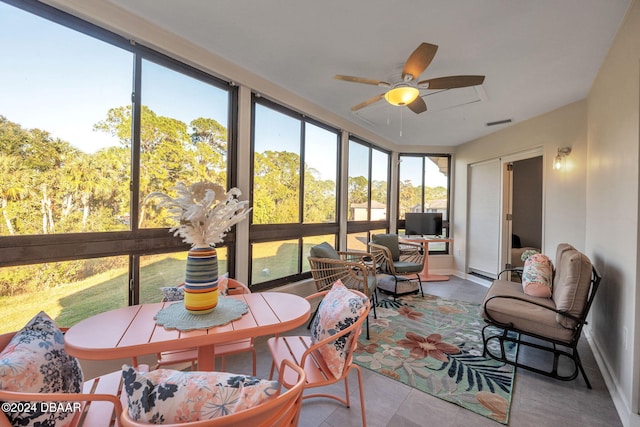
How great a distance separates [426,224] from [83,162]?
16.1 ft

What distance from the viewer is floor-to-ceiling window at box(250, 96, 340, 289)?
294cm

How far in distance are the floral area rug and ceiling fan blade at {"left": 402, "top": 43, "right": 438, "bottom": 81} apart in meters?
2.40

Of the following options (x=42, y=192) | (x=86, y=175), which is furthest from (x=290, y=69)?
(x=42, y=192)

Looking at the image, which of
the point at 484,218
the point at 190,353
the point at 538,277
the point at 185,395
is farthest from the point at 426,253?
the point at 185,395

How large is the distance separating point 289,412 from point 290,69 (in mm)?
2746

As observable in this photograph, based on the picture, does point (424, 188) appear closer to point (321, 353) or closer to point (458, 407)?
point (458, 407)

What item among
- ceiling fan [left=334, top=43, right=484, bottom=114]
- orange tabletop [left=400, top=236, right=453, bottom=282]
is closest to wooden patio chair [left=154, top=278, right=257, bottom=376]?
ceiling fan [left=334, top=43, right=484, bottom=114]

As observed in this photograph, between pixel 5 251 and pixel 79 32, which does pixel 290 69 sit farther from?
pixel 5 251

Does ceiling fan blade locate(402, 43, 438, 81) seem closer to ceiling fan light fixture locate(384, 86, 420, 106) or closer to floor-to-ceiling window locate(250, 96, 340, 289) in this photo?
ceiling fan light fixture locate(384, 86, 420, 106)

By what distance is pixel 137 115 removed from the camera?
2.02 metres

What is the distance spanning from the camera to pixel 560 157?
342cm

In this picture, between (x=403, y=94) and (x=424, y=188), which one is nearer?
(x=403, y=94)

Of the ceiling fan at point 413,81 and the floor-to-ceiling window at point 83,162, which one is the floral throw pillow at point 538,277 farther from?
the floor-to-ceiling window at point 83,162

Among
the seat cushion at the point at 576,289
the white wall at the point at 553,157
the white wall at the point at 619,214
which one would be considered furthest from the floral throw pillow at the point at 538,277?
the white wall at the point at 553,157
